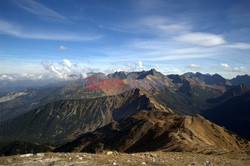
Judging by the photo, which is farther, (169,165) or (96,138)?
(96,138)

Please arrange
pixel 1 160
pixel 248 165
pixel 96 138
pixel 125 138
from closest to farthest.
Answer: pixel 1 160, pixel 248 165, pixel 125 138, pixel 96 138

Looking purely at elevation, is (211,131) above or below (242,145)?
above

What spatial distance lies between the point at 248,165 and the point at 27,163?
31.9 metres

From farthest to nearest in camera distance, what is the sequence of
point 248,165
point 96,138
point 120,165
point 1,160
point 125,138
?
point 96,138, point 125,138, point 248,165, point 1,160, point 120,165

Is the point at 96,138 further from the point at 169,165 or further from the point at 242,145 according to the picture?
the point at 169,165

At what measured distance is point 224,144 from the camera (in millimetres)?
149500

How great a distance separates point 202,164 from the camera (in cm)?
3191

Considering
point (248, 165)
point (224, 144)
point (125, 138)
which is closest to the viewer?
point (248, 165)

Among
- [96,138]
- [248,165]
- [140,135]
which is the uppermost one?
[248,165]

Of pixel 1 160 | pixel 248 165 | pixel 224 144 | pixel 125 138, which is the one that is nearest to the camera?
pixel 1 160

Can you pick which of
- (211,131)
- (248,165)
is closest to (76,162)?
(248,165)

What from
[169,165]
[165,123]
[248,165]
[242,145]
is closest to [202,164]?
[169,165]

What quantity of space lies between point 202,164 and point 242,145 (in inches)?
6352

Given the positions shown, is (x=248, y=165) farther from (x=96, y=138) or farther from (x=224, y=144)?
(x=96, y=138)
